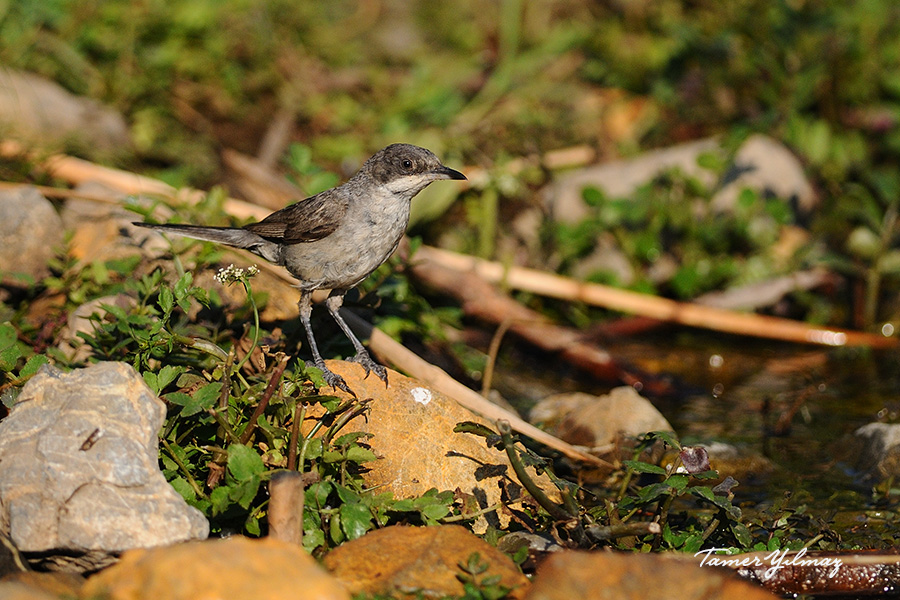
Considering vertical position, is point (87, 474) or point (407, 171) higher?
point (407, 171)

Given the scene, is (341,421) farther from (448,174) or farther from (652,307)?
(652,307)

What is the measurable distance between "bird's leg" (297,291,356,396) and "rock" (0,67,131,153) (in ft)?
11.2

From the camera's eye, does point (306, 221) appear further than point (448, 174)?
Yes

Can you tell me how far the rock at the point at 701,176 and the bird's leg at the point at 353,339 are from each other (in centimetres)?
342

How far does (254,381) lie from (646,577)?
2.14 metres

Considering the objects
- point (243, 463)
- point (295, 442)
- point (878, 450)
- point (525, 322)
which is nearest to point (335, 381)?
point (295, 442)

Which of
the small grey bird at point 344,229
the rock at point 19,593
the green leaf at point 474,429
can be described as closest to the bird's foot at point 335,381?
the small grey bird at point 344,229

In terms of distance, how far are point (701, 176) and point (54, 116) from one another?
569 centimetres

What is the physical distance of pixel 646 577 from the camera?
10.3ft

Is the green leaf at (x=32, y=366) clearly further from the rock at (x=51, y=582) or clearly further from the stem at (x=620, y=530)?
the stem at (x=620, y=530)

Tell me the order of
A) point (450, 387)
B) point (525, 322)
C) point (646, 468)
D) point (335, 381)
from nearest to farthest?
point (646, 468) < point (335, 381) < point (450, 387) < point (525, 322)

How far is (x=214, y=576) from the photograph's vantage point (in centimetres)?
295

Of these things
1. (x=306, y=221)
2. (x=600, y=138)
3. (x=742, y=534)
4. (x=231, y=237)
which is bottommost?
(x=742, y=534)

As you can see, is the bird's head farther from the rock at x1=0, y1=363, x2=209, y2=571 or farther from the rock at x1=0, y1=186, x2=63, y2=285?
the rock at x1=0, y1=186, x2=63, y2=285
